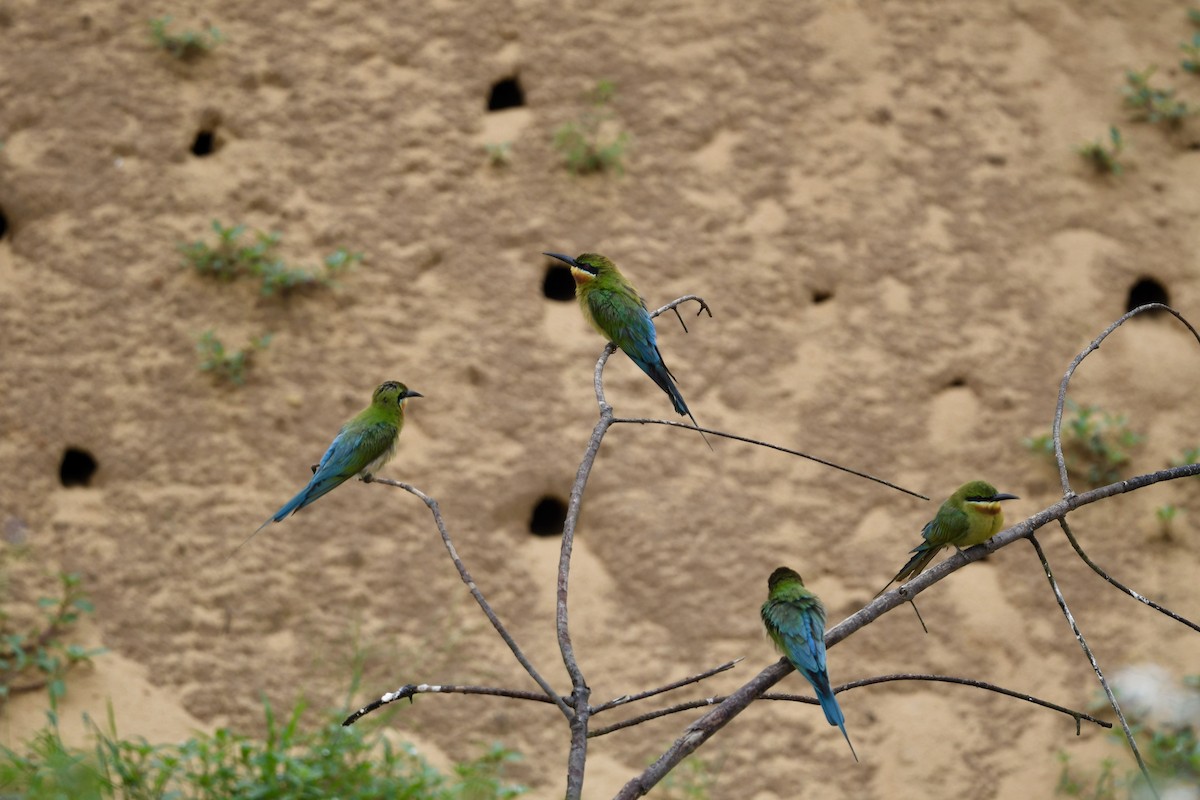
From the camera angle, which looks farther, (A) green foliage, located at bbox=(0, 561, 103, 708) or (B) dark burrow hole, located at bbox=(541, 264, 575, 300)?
(B) dark burrow hole, located at bbox=(541, 264, 575, 300)

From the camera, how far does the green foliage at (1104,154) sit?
4367 millimetres

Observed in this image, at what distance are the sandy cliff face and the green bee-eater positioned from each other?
956mm

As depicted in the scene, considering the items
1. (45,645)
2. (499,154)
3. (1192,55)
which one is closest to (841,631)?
(45,645)

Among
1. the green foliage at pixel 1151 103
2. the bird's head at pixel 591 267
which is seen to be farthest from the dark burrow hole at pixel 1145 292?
the bird's head at pixel 591 267

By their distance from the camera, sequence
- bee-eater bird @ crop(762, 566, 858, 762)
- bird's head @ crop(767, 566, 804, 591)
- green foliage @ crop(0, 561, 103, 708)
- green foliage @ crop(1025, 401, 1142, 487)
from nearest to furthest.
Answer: bee-eater bird @ crop(762, 566, 858, 762)
bird's head @ crop(767, 566, 804, 591)
green foliage @ crop(0, 561, 103, 708)
green foliage @ crop(1025, 401, 1142, 487)

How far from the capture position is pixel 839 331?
13.3ft

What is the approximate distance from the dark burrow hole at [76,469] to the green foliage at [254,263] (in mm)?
613

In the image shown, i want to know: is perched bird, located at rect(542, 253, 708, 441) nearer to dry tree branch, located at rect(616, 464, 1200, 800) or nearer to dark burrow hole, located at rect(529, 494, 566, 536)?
dry tree branch, located at rect(616, 464, 1200, 800)

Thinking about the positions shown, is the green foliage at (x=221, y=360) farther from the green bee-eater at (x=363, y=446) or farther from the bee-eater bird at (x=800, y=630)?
the bee-eater bird at (x=800, y=630)

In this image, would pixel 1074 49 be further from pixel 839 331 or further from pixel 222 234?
pixel 222 234

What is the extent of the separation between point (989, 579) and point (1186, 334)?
1079 mm

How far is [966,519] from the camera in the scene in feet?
8.04

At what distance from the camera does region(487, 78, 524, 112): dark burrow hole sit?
429 cm

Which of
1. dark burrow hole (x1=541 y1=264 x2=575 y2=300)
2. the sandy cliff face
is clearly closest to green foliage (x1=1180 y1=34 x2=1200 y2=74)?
the sandy cliff face
